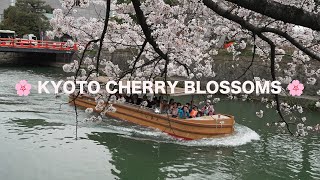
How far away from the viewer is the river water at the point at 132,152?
36.0 ft

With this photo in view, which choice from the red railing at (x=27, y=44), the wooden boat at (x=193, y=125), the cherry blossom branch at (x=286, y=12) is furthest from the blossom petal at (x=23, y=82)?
the cherry blossom branch at (x=286, y=12)

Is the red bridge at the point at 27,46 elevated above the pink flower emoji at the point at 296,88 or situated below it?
above

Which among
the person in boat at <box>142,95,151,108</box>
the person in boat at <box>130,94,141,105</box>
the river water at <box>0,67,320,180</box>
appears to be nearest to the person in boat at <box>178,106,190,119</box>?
the river water at <box>0,67,320,180</box>

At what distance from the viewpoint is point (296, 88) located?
21.3 m

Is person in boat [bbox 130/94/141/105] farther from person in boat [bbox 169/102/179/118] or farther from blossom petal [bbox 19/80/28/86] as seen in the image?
blossom petal [bbox 19/80/28/86]

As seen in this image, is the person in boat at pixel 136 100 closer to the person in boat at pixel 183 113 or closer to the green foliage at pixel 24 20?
the person in boat at pixel 183 113

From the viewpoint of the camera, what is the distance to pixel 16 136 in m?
13.6

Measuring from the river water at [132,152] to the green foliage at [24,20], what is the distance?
31.4 meters

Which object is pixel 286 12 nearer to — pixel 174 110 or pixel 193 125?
pixel 193 125

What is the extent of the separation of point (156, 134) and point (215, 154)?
275 centimetres

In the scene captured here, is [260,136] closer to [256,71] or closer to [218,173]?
[218,173]

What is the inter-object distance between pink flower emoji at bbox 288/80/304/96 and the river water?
13.9 ft

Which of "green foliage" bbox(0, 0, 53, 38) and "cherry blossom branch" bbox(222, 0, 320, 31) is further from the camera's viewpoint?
"green foliage" bbox(0, 0, 53, 38)

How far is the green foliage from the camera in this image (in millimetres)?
46438
